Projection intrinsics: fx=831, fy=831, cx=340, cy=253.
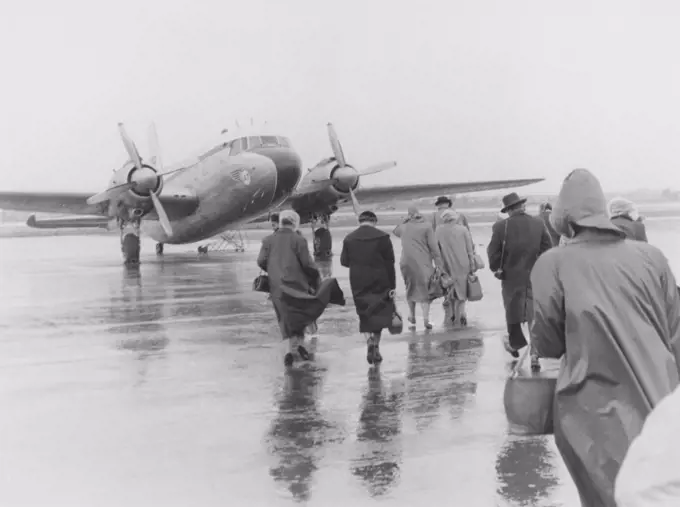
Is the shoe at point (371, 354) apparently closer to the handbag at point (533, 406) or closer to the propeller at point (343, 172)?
the handbag at point (533, 406)

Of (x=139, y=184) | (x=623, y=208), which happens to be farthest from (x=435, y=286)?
(x=139, y=184)

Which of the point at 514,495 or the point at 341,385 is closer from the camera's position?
the point at 514,495

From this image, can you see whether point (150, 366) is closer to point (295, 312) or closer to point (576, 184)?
point (295, 312)

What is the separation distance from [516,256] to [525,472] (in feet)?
10.9

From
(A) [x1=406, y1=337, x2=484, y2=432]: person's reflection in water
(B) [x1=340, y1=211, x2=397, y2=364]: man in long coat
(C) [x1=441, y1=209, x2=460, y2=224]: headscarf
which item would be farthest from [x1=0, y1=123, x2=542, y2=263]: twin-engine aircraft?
(B) [x1=340, y1=211, x2=397, y2=364]: man in long coat

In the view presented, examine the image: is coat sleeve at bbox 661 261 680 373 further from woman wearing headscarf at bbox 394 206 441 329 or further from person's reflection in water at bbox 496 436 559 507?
woman wearing headscarf at bbox 394 206 441 329

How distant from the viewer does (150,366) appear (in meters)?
7.96

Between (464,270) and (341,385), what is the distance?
3.13 meters

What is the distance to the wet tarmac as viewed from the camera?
445 cm

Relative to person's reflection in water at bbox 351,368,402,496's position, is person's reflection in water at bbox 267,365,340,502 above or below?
above

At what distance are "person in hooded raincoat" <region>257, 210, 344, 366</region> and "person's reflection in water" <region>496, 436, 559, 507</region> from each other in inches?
115

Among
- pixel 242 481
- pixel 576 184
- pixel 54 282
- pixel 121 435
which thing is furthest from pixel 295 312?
pixel 54 282

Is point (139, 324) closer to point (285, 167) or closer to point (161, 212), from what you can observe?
point (285, 167)

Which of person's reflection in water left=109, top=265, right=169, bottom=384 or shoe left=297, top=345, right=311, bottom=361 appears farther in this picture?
person's reflection in water left=109, top=265, right=169, bottom=384
